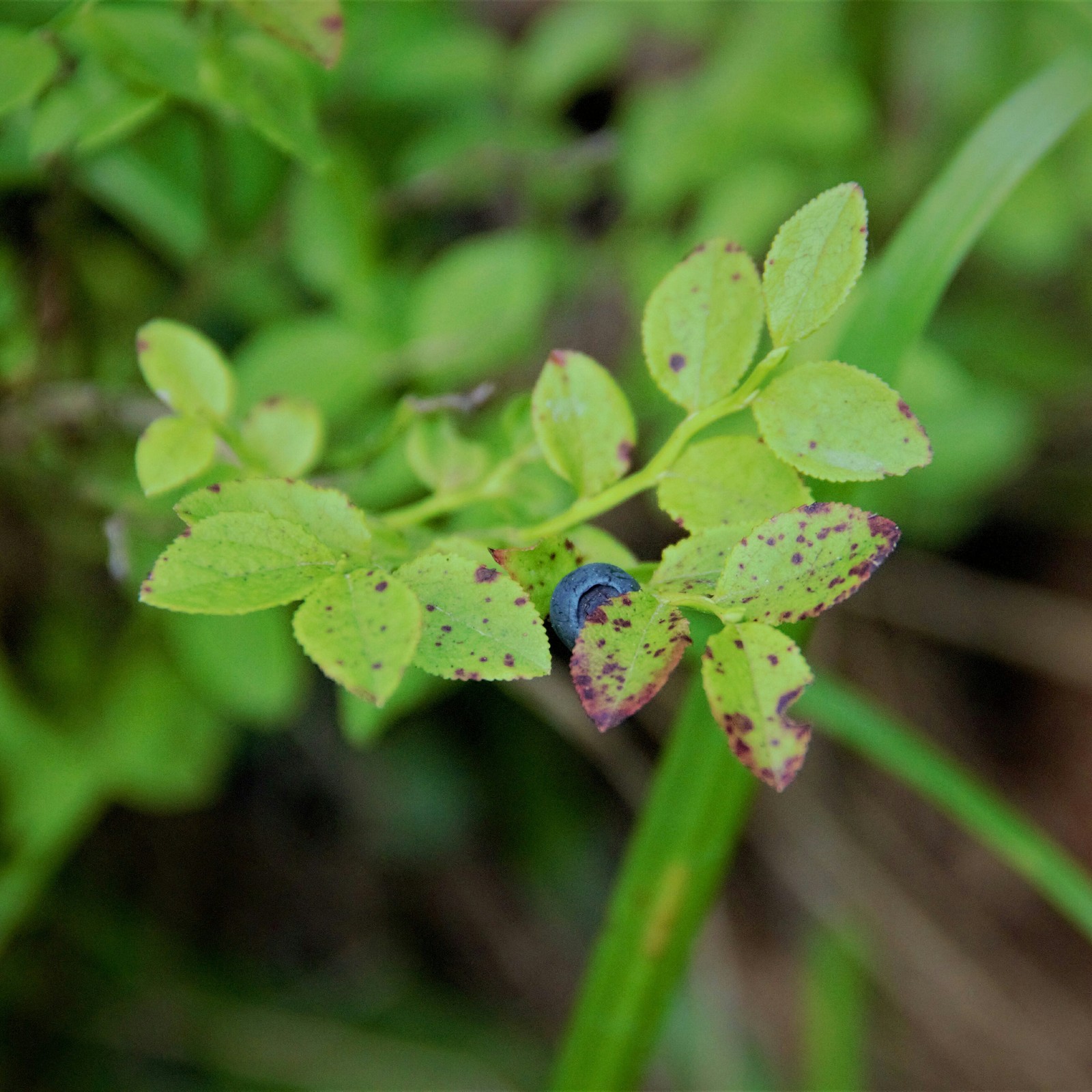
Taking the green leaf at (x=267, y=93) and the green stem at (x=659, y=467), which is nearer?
the green stem at (x=659, y=467)

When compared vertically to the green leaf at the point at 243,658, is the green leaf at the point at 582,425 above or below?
above

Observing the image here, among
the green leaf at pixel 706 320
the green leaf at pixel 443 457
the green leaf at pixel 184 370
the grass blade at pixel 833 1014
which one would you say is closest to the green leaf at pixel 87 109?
the green leaf at pixel 184 370

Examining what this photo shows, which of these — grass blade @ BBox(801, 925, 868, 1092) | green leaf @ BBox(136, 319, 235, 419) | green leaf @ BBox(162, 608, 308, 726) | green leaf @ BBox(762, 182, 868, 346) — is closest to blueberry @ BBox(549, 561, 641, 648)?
green leaf @ BBox(762, 182, 868, 346)

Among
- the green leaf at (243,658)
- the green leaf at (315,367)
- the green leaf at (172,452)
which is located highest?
the green leaf at (172,452)

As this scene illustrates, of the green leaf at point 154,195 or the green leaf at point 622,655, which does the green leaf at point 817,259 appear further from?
the green leaf at point 154,195

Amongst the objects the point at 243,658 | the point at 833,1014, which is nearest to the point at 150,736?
the point at 243,658

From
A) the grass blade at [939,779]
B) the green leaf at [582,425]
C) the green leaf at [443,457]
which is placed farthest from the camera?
the grass blade at [939,779]

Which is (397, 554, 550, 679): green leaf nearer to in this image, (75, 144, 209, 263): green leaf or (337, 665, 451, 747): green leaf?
(337, 665, 451, 747): green leaf
